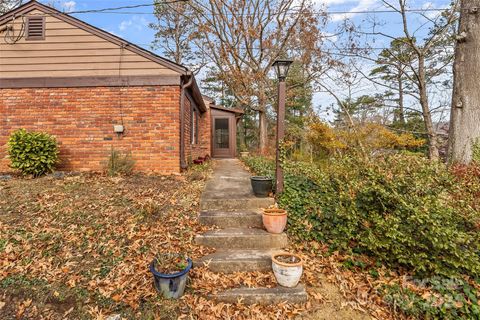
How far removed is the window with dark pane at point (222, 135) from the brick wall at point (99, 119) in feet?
22.8

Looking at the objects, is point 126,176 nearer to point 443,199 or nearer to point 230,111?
point 443,199

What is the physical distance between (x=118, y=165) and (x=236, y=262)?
4.25m

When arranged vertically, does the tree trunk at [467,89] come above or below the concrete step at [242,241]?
above

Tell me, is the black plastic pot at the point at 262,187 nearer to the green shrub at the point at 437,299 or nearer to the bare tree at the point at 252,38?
the green shrub at the point at 437,299

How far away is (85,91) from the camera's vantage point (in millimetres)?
6172

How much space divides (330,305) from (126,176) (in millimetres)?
4981

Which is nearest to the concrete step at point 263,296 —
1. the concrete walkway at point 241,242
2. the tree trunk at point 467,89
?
the concrete walkway at point 241,242

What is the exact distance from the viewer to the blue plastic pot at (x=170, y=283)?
2.32 m

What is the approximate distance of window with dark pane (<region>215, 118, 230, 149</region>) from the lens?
13.1 meters

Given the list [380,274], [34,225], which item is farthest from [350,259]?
[34,225]

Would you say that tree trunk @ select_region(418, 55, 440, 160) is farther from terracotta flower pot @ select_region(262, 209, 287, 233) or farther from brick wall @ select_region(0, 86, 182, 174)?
brick wall @ select_region(0, 86, 182, 174)

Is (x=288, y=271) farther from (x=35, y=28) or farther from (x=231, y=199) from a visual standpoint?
(x=35, y=28)

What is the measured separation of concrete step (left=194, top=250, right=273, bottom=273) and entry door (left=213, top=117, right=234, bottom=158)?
10.5 meters

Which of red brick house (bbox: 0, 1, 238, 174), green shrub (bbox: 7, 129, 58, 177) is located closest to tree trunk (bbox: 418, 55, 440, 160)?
red brick house (bbox: 0, 1, 238, 174)
